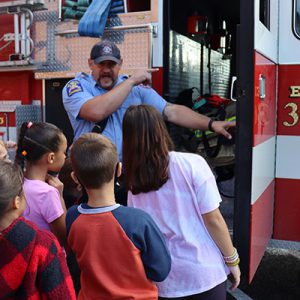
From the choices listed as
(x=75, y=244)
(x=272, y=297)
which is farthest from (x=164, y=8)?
(x=272, y=297)

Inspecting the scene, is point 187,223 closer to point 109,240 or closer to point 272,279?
point 109,240

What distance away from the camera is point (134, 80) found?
8.97 ft

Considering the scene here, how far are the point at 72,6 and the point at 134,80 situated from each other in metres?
0.91

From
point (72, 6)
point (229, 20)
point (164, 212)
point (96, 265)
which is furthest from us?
point (229, 20)

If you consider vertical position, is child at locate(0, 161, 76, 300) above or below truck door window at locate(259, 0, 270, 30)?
below

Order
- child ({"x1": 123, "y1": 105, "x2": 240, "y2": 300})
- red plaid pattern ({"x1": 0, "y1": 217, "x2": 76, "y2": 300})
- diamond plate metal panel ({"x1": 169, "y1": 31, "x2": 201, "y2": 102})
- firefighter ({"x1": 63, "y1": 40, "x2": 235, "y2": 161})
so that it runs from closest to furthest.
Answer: red plaid pattern ({"x1": 0, "y1": 217, "x2": 76, "y2": 300}), child ({"x1": 123, "y1": 105, "x2": 240, "y2": 300}), firefighter ({"x1": 63, "y1": 40, "x2": 235, "y2": 161}), diamond plate metal panel ({"x1": 169, "y1": 31, "x2": 201, "y2": 102})

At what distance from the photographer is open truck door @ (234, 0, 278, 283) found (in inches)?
85.2

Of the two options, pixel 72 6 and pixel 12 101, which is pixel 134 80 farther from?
pixel 12 101

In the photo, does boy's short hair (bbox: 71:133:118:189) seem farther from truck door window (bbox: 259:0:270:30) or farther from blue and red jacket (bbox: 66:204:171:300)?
truck door window (bbox: 259:0:270:30)

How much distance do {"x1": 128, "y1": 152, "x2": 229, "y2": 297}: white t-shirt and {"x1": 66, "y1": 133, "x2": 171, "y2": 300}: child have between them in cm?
14

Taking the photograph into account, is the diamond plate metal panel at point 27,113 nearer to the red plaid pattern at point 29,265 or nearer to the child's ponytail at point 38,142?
the child's ponytail at point 38,142

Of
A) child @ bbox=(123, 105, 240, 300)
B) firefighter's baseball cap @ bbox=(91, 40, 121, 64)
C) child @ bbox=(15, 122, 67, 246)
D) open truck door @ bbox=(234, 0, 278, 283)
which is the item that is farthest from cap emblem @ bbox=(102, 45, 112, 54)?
child @ bbox=(123, 105, 240, 300)

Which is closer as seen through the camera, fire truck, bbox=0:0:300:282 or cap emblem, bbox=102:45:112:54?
fire truck, bbox=0:0:300:282

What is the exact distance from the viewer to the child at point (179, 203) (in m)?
1.79
